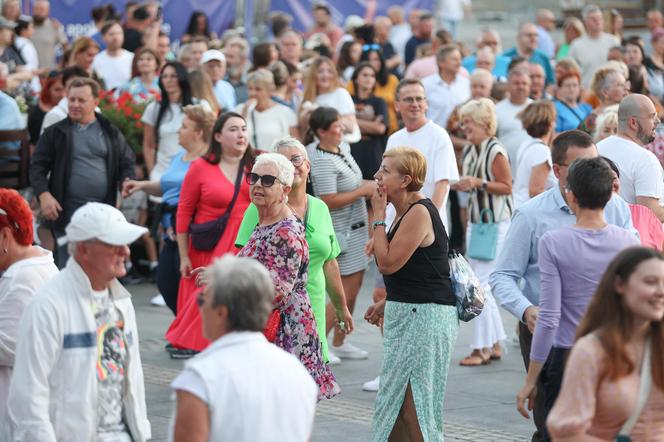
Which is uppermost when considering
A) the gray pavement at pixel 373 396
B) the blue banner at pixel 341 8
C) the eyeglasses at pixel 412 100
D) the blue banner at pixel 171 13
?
the blue banner at pixel 341 8

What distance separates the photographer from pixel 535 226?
6316 millimetres

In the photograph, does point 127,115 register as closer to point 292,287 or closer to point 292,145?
point 292,145

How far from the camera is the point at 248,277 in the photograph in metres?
4.08

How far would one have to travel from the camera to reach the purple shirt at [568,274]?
550 cm

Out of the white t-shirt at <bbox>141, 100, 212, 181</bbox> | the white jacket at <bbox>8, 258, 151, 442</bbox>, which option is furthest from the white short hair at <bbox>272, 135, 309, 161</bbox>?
the white t-shirt at <bbox>141, 100, 212, 181</bbox>

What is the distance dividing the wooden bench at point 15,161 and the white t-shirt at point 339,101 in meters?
2.94

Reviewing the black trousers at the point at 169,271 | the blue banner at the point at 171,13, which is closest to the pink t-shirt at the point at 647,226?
the black trousers at the point at 169,271

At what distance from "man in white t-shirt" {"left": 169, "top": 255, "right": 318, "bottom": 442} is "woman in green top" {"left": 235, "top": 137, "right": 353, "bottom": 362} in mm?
3100

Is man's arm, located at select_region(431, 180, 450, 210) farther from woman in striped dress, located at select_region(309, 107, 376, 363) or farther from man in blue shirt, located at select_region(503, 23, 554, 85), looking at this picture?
man in blue shirt, located at select_region(503, 23, 554, 85)

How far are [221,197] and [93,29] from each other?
11.6 metres

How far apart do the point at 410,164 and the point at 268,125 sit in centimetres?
562

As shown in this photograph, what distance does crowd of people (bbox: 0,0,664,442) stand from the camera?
429 centimetres

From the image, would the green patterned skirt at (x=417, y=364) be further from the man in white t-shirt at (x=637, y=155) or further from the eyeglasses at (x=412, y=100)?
the eyeglasses at (x=412, y=100)

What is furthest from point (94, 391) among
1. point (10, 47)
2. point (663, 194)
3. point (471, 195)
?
point (10, 47)
